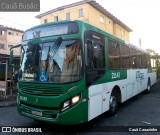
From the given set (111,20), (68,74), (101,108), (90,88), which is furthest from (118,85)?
(111,20)

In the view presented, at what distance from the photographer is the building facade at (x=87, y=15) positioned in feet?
82.3

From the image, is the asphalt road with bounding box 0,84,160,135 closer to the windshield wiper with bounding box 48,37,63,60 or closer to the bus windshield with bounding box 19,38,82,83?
the bus windshield with bounding box 19,38,82,83

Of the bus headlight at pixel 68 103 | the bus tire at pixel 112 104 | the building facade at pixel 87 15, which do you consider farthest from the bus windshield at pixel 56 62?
the building facade at pixel 87 15

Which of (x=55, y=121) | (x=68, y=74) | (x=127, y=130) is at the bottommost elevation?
(x=127, y=130)

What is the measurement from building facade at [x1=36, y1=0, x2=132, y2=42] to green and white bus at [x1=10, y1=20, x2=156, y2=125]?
20.3 meters

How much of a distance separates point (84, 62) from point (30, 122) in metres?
2.88

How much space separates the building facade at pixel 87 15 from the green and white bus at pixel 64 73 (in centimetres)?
2029

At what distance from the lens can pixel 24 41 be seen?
5.57 m

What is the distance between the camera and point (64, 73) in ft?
14.7

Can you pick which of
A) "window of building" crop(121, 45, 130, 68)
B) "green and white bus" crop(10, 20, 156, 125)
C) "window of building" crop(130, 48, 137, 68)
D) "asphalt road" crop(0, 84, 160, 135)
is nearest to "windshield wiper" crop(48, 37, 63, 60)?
"green and white bus" crop(10, 20, 156, 125)

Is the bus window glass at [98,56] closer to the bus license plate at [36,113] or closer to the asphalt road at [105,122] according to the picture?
the asphalt road at [105,122]

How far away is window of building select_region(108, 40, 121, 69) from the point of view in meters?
6.32

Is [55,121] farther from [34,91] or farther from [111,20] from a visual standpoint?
[111,20]

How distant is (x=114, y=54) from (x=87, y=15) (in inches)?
761
